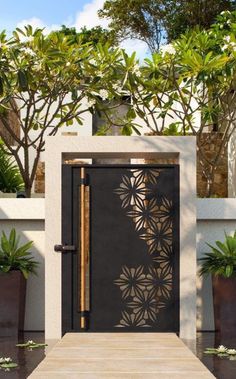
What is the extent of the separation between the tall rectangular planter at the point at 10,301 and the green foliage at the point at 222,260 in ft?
7.43

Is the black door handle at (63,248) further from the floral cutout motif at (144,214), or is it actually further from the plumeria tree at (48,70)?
the plumeria tree at (48,70)

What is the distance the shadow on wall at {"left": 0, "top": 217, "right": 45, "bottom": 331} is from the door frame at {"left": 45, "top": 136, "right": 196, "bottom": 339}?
2.02ft

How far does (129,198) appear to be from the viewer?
9.55 metres

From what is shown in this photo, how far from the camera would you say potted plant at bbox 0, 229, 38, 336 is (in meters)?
9.45

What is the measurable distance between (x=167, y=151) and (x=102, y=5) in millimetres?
23455

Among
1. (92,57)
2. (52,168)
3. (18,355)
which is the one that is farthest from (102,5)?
(18,355)

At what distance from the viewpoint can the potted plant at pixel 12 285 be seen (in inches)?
372

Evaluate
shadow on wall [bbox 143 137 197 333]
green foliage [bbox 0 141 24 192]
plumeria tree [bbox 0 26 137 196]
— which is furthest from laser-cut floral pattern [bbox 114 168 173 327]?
green foliage [bbox 0 141 24 192]

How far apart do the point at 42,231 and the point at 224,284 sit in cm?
242

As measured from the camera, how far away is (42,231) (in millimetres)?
10141

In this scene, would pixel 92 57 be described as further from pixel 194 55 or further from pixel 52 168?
pixel 52 168

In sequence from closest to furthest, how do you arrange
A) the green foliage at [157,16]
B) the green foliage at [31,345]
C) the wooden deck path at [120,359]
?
the wooden deck path at [120,359] < the green foliage at [31,345] < the green foliage at [157,16]

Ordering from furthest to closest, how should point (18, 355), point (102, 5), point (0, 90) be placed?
point (102, 5) → point (0, 90) → point (18, 355)

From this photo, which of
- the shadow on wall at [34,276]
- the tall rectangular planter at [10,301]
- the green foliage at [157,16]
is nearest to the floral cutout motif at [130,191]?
the shadow on wall at [34,276]
